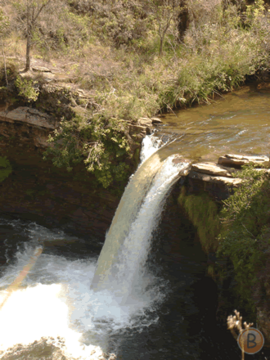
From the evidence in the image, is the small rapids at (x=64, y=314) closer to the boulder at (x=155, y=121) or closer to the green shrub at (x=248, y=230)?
the green shrub at (x=248, y=230)

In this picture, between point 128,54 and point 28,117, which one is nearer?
point 28,117

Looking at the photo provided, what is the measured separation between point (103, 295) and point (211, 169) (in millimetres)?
3462

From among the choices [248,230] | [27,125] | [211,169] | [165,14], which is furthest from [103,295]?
[165,14]

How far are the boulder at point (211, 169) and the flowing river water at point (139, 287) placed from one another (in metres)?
0.42

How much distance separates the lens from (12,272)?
7.46 metres

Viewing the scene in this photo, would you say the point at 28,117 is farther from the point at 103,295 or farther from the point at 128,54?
the point at 103,295

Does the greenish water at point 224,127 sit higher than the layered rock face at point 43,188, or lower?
higher

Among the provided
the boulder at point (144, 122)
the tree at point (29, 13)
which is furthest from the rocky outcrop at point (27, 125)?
the boulder at point (144, 122)

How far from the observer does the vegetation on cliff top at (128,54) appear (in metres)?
8.34

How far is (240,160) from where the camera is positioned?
229 inches

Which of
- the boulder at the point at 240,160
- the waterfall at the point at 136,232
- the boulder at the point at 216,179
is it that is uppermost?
the boulder at the point at 240,160

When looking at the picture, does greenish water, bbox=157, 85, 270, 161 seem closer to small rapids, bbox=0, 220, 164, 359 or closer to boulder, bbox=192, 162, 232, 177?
boulder, bbox=192, 162, 232, 177

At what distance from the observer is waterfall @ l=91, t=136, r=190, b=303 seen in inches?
251

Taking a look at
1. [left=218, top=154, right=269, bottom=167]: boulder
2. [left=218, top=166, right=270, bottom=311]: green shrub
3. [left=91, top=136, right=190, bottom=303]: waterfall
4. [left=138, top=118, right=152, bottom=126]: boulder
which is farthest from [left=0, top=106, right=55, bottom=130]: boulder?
[left=218, top=166, right=270, bottom=311]: green shrub
